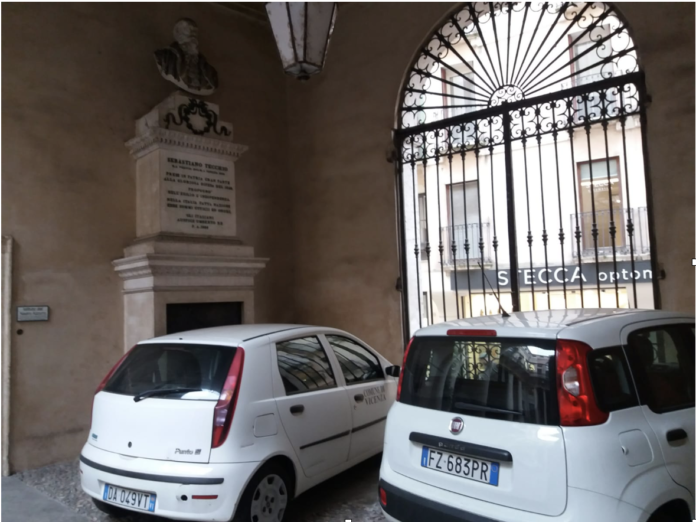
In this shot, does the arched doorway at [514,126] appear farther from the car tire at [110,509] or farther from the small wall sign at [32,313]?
the small wall sign at [32,313]

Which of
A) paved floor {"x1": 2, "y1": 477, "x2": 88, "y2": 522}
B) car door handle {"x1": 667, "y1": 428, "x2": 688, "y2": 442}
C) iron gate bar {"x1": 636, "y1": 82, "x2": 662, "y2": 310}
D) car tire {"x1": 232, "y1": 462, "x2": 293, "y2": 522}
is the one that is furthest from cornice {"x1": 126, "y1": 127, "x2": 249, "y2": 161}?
car door handle {"x1": 667, "y1": 428, "x2": 688, "y2": 442}

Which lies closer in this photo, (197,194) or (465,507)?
(465,507)

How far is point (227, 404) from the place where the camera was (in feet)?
9.72

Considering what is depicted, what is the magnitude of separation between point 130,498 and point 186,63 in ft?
16.3

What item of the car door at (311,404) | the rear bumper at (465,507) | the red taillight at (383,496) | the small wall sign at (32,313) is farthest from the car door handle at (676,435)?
the small wall sign at (32,313)

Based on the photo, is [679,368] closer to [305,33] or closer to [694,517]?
[694,517]

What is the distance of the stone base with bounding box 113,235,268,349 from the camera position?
521 centimetres

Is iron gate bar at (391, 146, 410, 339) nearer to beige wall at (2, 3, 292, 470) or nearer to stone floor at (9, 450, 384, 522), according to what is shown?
stone floor at (9, 450, 384, 522)

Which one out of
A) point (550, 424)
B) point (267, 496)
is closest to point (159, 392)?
point (267, 496)

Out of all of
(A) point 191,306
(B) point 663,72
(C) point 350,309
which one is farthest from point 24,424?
(B) point 663,72

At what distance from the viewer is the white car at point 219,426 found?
2.89 metres

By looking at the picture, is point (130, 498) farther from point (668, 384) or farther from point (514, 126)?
point (514, 126)

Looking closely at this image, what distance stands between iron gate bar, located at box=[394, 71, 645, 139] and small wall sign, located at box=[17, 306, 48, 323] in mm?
4556

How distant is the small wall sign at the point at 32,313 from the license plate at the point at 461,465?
4195 millimetres
